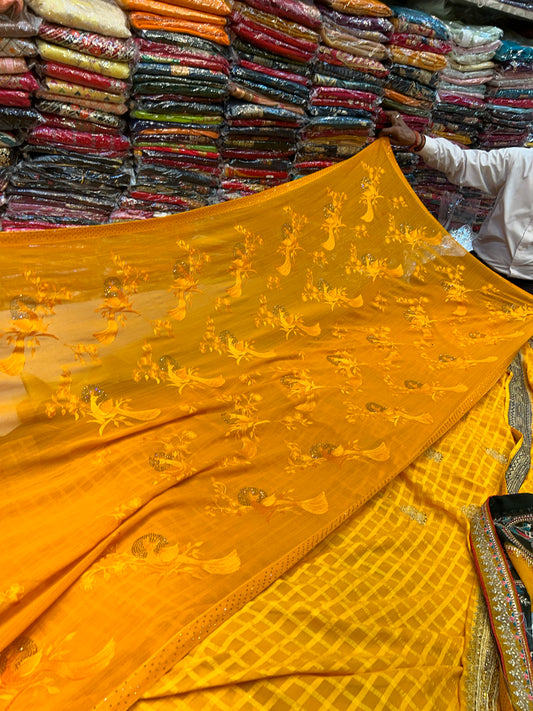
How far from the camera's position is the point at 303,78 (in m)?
2.12

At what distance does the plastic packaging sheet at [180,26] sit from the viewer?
5.70ft

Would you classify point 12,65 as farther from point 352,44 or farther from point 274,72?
point 352,44

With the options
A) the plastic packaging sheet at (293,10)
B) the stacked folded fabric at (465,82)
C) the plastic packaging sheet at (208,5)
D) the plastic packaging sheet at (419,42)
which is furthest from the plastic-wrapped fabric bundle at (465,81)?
the plastic packaging sheet at (208,5)

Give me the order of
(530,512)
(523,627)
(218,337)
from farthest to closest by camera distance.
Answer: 1. (218,337)
2. (530,512)
3. (523,627)

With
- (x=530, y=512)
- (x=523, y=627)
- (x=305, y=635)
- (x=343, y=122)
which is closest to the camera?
(x=305, y=635)

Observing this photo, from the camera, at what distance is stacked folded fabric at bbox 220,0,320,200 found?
6.27ft

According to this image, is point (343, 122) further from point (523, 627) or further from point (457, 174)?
point (523, 627)

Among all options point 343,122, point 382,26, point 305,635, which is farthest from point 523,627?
point 382,26

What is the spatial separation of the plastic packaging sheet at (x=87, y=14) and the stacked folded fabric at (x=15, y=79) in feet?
0.15

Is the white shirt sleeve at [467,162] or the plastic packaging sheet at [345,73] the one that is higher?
the plastic packaging sheet at [345,73]

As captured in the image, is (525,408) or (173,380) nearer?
(173,380)

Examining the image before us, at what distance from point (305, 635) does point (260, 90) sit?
1833mm

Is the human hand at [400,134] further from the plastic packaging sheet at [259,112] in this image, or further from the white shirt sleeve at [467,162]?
the plastic packaging sheet at [259,112]

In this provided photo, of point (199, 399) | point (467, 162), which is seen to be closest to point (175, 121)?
point (199, 399)
